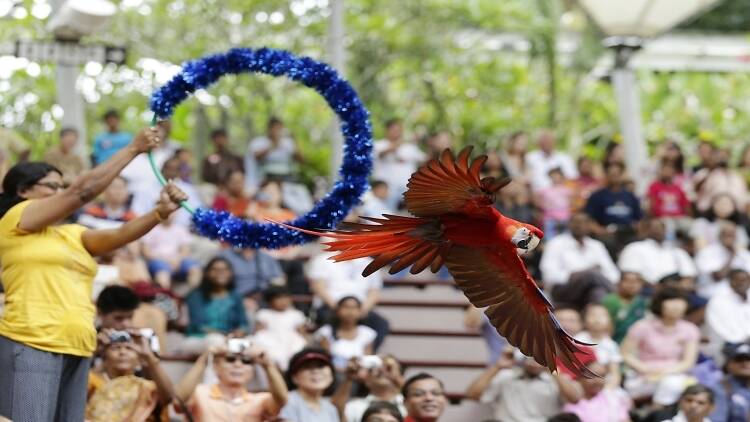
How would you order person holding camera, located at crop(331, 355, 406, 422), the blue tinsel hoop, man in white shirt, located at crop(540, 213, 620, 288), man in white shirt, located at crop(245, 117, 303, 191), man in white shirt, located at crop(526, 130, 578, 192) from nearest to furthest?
the blue tinsel hoop → person holding camera, located at crop(331, 355, 406, 422) → man in white shirt, located at crop(540, 213, 620, 288) → man in white shirt, located at crop(245, 117, 303, 191) → man in white shirt, located at crop(526, 130, 578, 192)

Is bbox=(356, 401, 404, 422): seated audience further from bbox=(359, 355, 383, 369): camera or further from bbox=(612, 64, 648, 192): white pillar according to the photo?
bbox=(612, 64, 648, 192): white pillar

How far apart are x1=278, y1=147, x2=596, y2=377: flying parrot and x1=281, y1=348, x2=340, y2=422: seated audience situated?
1725 mm

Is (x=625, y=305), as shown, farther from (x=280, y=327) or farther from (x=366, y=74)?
(x=366, y=74)

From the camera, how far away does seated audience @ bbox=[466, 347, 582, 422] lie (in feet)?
26.8

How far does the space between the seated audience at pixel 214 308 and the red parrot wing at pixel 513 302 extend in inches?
129

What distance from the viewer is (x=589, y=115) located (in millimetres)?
19844

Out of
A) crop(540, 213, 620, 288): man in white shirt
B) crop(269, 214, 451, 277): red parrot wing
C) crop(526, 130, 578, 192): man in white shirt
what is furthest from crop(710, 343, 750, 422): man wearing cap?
crop(526, 130, 578, 192): man in white shirt

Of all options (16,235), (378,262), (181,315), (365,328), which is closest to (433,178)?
(378,262)

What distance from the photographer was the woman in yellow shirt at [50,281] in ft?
17.8

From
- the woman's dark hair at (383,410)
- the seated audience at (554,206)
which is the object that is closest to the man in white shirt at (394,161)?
the seated audience at (554,206)

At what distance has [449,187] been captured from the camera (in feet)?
17.3

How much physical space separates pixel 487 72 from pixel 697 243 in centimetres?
559

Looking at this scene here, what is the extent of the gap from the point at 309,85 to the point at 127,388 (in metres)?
1.78

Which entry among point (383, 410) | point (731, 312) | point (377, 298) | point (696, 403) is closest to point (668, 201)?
point (731, 312)
